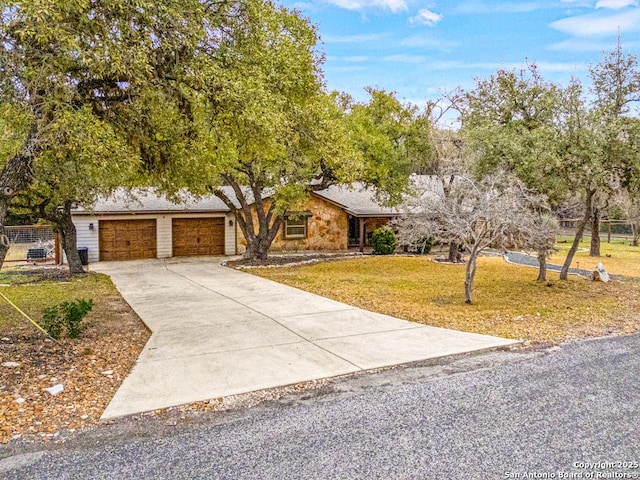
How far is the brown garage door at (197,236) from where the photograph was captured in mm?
20969

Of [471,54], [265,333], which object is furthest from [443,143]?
[265,333]

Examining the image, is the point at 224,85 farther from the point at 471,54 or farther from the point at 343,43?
the point at 471,54

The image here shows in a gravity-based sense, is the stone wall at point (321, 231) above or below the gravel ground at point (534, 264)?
above

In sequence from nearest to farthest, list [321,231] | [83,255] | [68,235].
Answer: [68,235], [83,255], [321,231]

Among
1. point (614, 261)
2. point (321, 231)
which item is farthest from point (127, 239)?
point (614, 261)

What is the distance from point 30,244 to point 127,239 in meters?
4.40

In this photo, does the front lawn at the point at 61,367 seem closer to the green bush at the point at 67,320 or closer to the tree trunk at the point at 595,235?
the green bush at the point at 67,320

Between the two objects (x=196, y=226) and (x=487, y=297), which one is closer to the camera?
(x=487, y=297)

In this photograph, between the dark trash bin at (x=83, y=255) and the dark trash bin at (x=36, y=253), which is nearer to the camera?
the dark trash bin at (x=83, y=255)

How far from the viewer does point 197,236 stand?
21.3m

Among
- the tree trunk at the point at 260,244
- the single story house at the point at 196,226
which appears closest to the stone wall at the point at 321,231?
the single story house at the point at 196,226

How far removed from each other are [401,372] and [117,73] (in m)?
5.56

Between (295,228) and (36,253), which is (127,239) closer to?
(36,253)

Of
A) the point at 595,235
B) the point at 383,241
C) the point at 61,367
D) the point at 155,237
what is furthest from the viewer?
the point at 383,241
